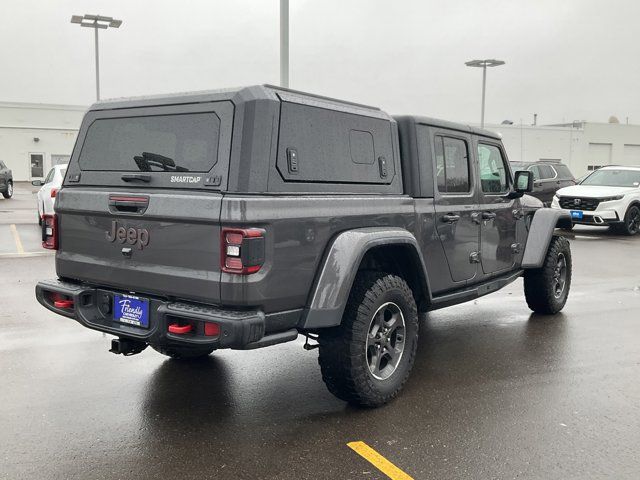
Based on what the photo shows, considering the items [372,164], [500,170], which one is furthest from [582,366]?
[372,164]

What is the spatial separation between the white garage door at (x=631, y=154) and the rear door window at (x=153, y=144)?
60.9m

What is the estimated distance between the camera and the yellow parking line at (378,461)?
11.3 feet

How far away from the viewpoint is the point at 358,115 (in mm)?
4578

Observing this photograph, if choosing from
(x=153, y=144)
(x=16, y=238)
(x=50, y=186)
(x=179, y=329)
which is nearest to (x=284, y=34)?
(x=50, y=186)

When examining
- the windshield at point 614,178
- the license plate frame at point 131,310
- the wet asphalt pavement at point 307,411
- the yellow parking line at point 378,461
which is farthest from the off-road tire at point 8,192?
the yellow parking line at point 378,461

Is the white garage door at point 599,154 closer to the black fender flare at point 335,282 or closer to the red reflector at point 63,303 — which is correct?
the black fender flare at point 335,282

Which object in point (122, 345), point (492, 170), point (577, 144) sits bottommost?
point (122, 345)

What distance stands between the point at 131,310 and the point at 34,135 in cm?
4650

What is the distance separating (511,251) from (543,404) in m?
2.10

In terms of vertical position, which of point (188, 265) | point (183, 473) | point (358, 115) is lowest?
point (183, 473)

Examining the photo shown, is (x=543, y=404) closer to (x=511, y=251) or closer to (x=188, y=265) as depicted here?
(x=511, y=251)

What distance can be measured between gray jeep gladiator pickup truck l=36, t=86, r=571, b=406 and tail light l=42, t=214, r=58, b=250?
0.06 ft

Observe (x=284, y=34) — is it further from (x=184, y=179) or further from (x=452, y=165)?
(x=184, y=179)

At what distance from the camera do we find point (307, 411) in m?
4.35
